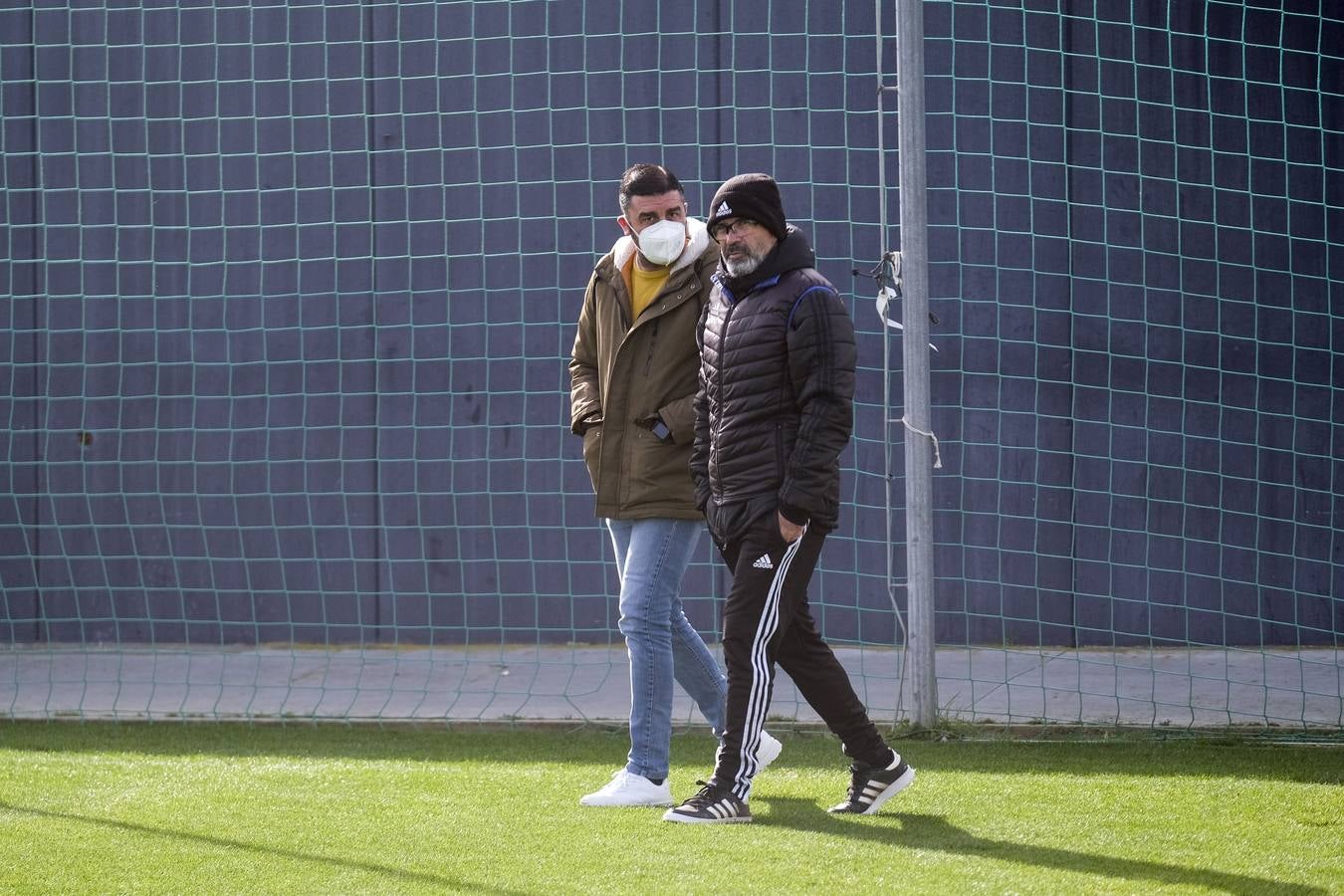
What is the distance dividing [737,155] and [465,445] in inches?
76.3

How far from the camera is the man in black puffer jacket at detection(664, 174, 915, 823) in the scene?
402cm

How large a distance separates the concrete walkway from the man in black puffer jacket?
1.59m

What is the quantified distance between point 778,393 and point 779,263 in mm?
354

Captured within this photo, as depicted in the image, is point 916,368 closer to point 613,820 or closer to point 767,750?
point 767,750

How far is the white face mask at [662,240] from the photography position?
439 centimetres

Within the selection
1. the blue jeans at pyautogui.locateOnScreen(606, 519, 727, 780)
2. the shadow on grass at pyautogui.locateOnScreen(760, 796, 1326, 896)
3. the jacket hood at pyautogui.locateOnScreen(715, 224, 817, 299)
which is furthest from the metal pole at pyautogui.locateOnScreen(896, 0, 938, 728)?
the jacket hood at pyautogui.locateOnScreen(715, 224, 817, 299)

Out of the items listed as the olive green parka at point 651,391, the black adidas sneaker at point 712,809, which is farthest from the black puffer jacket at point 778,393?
the black adidas sneaker at point 712,809

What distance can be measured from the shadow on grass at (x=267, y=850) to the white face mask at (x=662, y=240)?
1.80m

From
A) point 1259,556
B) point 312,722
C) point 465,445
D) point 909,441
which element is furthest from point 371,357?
point 1259,556

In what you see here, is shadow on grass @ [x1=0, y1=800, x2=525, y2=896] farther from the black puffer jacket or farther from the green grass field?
the black puffer jacket

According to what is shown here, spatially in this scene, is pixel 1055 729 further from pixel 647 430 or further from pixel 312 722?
pixel 312 722

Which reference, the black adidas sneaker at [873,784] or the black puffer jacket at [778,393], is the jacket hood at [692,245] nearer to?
the black puffer jacket at [778,393]

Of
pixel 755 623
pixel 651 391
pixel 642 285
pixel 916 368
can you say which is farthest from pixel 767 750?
pixel 916 368

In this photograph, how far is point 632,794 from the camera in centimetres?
441
